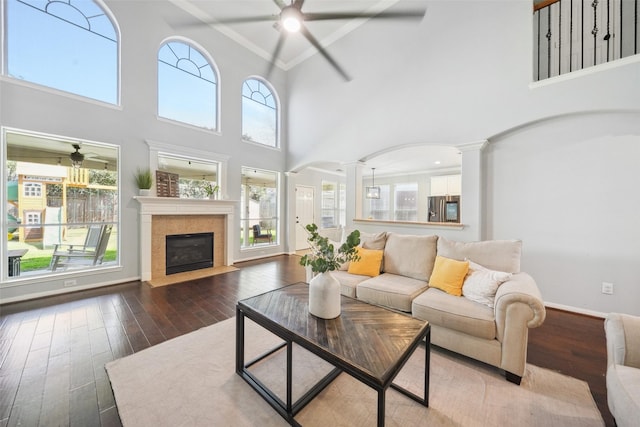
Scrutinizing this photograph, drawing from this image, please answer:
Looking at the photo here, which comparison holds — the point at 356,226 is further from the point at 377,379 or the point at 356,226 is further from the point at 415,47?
the point at 377,379

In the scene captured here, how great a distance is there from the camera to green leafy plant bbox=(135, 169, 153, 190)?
13.2 feet

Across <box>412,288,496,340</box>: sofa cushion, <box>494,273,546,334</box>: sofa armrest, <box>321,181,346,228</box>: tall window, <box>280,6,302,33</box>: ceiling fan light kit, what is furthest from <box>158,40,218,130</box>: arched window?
<box>494,273,546,334</box>: sofa armrest

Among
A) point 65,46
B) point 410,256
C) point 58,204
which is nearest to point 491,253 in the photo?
point 410,256

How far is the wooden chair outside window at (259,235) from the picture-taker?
604 cm

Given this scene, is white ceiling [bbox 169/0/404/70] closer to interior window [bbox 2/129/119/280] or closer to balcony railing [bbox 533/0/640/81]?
balcony railing [bbox 533/0/640/81]

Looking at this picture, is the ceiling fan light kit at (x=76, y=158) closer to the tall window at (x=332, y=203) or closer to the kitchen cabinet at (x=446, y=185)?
the tall window at (x=332, y=203)

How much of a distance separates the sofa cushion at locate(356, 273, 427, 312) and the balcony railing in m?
3.43

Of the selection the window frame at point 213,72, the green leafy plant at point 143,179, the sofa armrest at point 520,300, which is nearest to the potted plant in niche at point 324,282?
the sofa armrest at point 520,300

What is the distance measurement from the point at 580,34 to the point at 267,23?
5142 mm

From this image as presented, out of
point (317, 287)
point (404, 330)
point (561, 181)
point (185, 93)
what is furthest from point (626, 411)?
point (185, 93)

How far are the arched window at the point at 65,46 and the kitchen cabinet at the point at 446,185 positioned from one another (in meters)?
8.23

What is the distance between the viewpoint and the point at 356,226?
15.6ft

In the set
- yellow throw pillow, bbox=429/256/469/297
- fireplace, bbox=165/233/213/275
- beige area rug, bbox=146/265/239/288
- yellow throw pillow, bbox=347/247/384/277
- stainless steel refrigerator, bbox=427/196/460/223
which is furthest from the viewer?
stainless steel refrigerator, bbox=427/196/460/223

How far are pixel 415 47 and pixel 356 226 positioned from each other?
331cm
